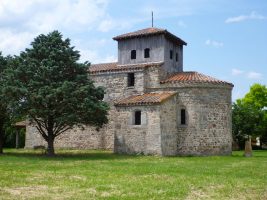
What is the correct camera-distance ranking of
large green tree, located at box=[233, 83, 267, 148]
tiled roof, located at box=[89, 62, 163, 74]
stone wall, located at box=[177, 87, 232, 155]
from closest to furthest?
stone wall, located at box=[177, 87, 232, 155]
tiled roof, located at box=[89, 62, 163, 74]
large green tree, located at box=[233, 83, 267, 148]

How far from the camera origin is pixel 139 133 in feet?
90.7

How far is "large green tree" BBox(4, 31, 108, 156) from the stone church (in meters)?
3.16

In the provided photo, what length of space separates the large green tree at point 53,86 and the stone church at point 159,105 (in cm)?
316

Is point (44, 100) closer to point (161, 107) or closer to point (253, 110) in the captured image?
point (161, 107)

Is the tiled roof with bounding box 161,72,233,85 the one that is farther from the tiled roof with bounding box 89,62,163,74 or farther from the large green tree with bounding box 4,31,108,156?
the large green tree with bounding box 4,31,108,156

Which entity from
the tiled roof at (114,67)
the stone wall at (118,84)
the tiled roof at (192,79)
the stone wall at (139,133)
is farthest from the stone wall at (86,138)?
the tiled roof at (192,79)

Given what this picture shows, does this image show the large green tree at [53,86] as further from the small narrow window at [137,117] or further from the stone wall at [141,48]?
the stone wall at [141,48]

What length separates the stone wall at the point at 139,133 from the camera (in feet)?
88.6

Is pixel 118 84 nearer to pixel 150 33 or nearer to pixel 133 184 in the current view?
pixel 150 33

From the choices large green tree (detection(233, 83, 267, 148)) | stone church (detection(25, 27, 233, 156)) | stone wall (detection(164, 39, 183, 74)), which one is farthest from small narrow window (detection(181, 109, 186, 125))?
large green tree (detection(233, 83, 267, 148))

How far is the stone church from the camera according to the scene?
27562 millimetres

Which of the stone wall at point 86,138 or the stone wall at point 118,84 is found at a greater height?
the stone wall at point 118,84

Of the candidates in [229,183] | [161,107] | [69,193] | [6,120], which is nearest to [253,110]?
[161,107]

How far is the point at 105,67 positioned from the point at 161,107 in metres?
8.68
